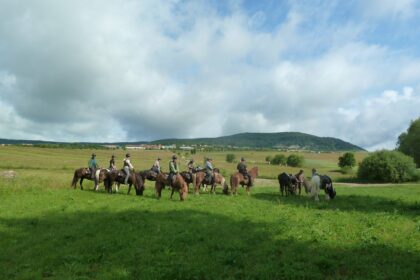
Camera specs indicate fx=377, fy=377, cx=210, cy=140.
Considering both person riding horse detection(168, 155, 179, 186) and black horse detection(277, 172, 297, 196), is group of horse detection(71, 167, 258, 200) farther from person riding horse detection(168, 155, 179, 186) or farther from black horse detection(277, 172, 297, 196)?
black horse detection(277, 172, 297, 196)

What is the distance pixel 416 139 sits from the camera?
3000 inches

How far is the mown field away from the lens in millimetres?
10242

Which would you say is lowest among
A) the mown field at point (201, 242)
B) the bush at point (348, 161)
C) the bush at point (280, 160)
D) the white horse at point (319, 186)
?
the mown field at point (201, 242)

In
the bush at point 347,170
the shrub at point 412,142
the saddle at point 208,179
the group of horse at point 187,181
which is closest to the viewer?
the group of horse at point 187,181

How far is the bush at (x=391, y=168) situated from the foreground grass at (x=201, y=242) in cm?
4042

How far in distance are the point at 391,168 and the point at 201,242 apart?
5256 centimetres

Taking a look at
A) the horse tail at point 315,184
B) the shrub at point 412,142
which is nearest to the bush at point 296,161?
the shrub at point 412,142

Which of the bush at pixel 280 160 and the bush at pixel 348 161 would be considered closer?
the bush at pixel 348 161

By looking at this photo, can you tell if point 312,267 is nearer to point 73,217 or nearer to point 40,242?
point 40,242

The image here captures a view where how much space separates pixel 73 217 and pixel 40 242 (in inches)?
158

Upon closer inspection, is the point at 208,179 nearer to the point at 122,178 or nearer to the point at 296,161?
the point at 122,178

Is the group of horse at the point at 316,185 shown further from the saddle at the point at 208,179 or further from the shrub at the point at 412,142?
the shrub at the point at 412,142

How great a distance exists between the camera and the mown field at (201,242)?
10.2m

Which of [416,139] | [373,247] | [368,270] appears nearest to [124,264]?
[368,270]
